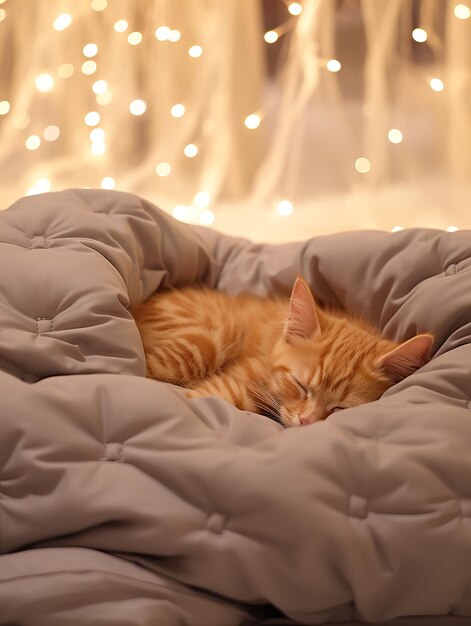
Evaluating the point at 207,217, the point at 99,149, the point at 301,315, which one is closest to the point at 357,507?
the point at 301,315

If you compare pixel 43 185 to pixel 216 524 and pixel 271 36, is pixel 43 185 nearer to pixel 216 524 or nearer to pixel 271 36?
pixel 271 36

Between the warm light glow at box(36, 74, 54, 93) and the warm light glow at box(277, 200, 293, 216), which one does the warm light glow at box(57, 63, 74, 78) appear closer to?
the warm light glow at box(36, 74, 54, 93)

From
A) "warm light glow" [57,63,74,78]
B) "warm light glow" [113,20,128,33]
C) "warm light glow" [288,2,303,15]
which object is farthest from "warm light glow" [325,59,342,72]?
"warm light glow" [57,63,74,78]

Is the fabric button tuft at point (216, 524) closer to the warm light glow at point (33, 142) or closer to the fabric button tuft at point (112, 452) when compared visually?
the fabric button tuft at point (112, 452)

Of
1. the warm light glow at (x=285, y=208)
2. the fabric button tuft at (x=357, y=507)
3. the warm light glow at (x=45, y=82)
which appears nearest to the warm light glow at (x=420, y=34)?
the warm light glow at (x=285, y=208)

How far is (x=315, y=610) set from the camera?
3.67 ft

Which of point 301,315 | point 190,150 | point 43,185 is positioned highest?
point 190,150

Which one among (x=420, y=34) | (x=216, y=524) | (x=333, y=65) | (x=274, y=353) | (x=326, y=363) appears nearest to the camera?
(x=216, y=524)

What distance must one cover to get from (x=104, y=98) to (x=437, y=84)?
1509 millimetres

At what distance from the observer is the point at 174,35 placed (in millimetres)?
3271

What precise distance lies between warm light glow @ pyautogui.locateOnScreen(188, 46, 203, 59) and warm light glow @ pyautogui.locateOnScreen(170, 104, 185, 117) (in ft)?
0.77

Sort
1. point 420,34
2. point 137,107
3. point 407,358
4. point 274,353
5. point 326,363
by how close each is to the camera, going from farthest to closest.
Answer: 1. point 137,107
2. point 420,34
3. point 274,353
4. point 326,363
5. point 407,358

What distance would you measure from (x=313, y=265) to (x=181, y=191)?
1.45 m

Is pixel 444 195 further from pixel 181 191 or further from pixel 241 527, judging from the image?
pixel 241 527
